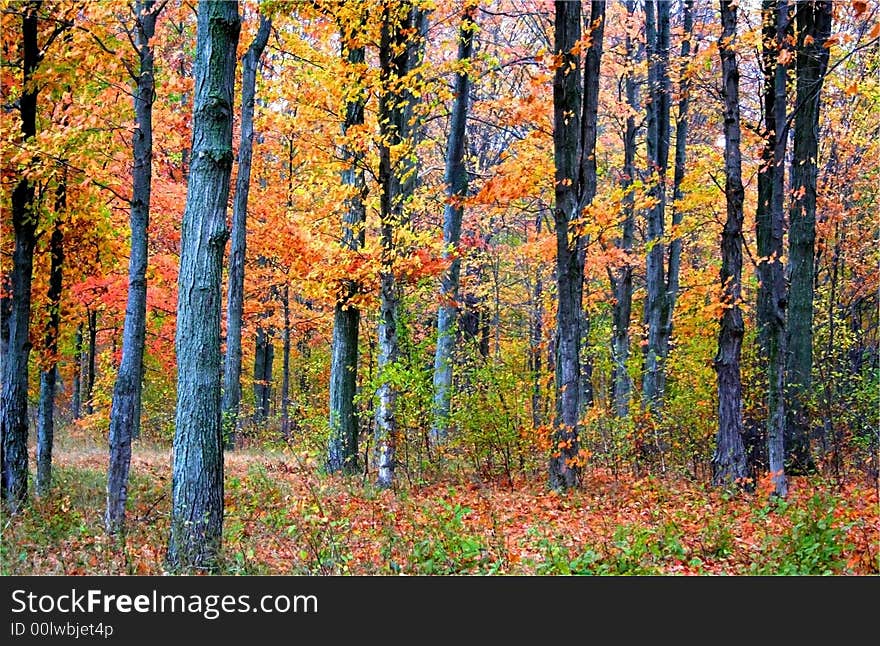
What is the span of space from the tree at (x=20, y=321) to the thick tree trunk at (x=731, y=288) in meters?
9.01

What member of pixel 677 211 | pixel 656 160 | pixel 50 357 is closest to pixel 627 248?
pixel 677 211

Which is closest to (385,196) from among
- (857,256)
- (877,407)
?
(877,407)

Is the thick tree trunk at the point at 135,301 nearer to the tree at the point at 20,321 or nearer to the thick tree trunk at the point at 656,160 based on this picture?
the tree at the point at 20,321

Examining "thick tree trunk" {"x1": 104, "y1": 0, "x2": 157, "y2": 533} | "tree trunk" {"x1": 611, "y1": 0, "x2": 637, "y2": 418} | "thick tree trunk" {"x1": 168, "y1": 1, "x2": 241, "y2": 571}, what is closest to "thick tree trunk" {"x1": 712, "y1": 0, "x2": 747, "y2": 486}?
"thick tree trunk" {"x1": 168, "y1": 1, "x2": 241, "y2": 571}

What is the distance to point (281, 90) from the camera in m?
12.2

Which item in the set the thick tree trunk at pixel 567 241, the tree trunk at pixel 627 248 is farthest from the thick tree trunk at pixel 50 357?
the tree trunk at pixel 627 248

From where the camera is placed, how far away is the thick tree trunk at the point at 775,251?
966 centimetres

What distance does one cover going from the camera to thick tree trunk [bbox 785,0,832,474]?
41.0 ft

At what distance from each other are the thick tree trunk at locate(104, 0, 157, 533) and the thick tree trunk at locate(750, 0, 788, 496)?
308 inches

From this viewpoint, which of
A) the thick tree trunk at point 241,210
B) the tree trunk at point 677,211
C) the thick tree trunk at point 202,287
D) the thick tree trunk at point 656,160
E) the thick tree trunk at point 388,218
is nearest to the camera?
the thick tree trunk at point 202,287

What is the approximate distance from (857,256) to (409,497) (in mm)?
17982

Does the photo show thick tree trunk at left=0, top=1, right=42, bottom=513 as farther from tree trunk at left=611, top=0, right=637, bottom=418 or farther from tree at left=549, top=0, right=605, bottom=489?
tree trunk at left=611, top=0, right=637, bottom=418

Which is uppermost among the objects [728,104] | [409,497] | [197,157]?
[728,104]

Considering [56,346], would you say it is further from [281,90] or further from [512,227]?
[512,227]
